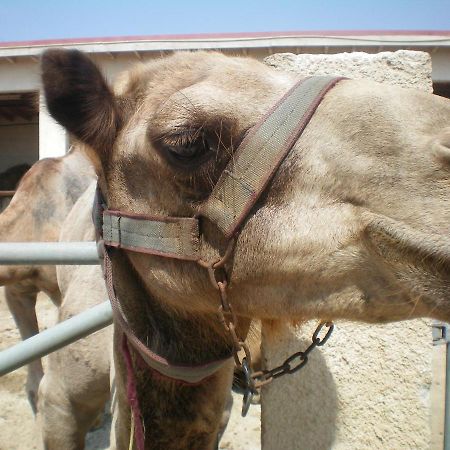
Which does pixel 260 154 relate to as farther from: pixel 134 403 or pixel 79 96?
pixel 134 403

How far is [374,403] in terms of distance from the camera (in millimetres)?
2484

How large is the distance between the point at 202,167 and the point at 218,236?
207mm

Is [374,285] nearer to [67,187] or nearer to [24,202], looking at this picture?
[67,187]

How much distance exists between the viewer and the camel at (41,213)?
15.7 ft

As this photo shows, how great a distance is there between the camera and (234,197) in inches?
54.7

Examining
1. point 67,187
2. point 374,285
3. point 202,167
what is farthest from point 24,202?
point 374,285

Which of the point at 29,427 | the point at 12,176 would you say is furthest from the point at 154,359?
the point at 12,176

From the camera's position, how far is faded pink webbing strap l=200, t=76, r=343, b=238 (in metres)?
1.34

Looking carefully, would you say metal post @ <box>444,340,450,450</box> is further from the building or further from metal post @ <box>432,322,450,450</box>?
the building

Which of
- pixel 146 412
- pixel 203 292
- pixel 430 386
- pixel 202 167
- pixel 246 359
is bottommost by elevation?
pixel 430 386

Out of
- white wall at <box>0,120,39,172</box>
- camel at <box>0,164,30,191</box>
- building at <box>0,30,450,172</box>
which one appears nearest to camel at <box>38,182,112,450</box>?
building at <box>0,30,450,172</box>

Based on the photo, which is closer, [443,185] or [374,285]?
[443,185]

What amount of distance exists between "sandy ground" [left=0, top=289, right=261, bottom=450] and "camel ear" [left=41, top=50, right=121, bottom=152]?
3285 millimetres

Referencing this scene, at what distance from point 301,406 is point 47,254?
1.54m
